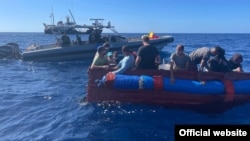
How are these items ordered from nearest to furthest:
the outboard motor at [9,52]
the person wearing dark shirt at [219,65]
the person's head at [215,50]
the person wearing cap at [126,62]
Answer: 1. the person's head at [215,50]
2. the person wearing cap at [126,62]
3. the person wearing dark shirt at [219,65]
4. the outboard motor at [9,52]

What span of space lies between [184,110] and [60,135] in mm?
3617

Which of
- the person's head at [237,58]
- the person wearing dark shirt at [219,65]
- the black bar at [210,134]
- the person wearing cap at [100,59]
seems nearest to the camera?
the black bar at [210,134]

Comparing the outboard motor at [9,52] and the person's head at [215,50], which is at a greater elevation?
the person's head at [215,50]

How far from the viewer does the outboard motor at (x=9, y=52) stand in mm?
23500

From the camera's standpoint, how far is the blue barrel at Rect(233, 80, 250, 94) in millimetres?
8656

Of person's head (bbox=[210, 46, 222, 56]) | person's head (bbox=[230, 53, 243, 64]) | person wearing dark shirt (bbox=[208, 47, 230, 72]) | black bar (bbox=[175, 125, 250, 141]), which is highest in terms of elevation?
person's head (bbox=[210, 46, 222, 56])

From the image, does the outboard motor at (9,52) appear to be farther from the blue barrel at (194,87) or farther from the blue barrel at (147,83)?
the blue barrel at (194,87)

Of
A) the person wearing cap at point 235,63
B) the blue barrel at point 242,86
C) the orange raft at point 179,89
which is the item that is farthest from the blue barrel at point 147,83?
the person wearing cap at point 235,63

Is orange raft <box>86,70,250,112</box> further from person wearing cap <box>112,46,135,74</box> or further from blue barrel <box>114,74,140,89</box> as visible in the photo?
person wearing cap <box>112,46,135,74</box>

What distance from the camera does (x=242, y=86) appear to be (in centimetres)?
873

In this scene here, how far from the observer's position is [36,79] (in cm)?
1539

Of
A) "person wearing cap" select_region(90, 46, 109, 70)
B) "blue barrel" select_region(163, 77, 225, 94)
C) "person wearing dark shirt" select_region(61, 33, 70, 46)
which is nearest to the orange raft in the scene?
"blue barrel" select_region(163, 77, 225, 94)

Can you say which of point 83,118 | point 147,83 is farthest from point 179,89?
point 83,118

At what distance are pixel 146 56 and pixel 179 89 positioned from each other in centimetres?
136
